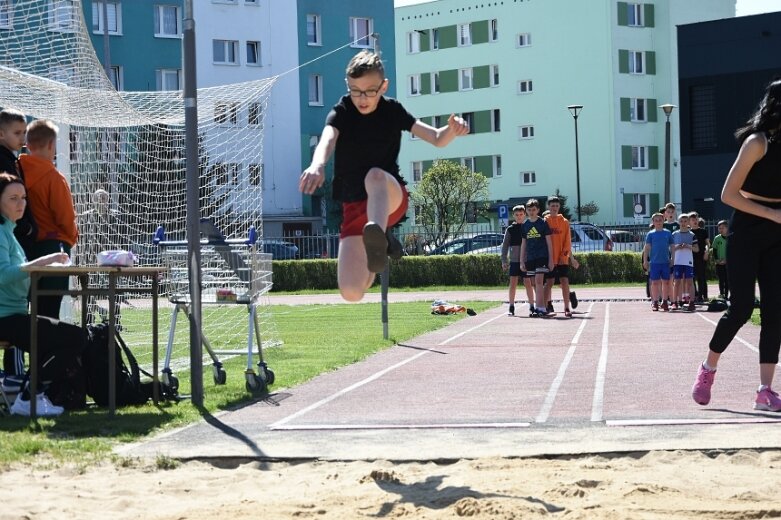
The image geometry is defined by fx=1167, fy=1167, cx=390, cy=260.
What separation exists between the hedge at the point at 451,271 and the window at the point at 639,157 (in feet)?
106

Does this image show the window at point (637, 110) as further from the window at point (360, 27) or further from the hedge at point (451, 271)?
the hedge at point (451, 271)

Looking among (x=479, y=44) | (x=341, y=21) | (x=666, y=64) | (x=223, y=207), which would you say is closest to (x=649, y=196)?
(x=666, y=64)

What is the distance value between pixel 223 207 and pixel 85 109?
14.2 ft

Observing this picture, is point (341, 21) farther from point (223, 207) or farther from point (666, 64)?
point (223, 207)

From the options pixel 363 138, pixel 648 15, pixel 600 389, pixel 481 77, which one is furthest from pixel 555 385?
pixel 481 77

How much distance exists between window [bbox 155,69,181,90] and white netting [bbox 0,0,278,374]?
1489 inches

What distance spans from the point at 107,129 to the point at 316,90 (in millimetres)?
44063

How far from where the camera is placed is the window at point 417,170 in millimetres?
72250

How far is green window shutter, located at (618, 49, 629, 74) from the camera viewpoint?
65812 mm

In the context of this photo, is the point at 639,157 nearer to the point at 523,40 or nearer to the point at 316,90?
the point at 523,40

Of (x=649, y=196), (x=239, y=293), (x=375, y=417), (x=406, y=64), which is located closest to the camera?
(x=375, y=417)

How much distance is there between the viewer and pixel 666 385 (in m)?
9.84

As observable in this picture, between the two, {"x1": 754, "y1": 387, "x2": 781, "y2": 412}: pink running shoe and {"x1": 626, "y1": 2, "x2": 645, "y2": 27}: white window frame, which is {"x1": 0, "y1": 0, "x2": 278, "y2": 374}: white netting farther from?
{"x1": 626, "y1": 2, "x2": 645, "y2": 27}: white window frame

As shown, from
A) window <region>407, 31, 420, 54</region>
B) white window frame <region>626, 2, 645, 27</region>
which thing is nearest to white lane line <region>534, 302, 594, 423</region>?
white window frame <region>626, 2, 645, 27</region>
